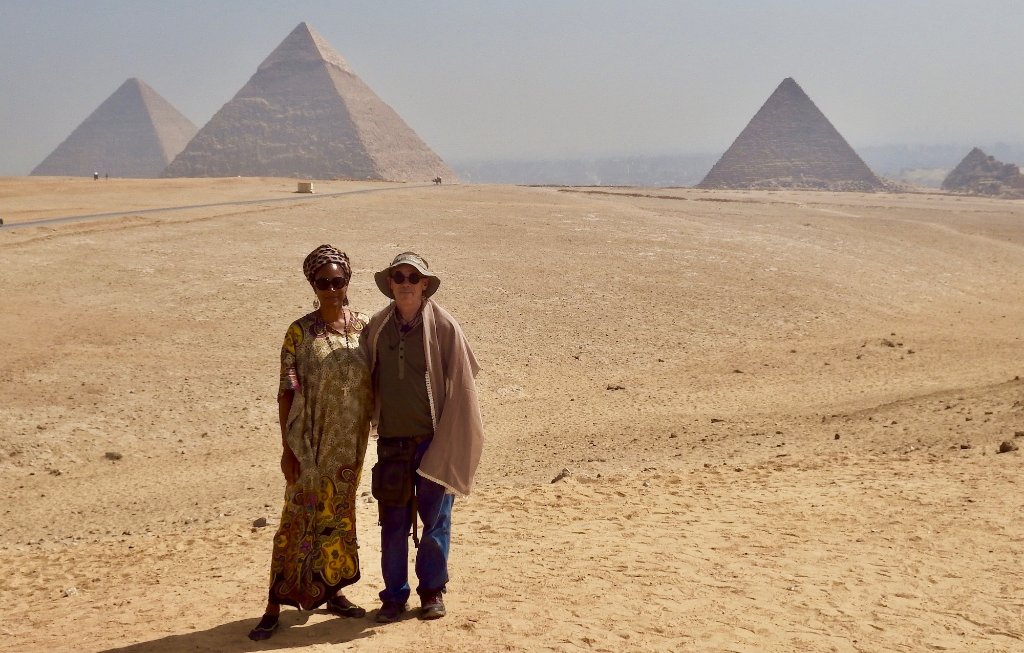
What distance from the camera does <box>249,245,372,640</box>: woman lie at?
3996 millimetres

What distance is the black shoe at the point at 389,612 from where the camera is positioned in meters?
4.25

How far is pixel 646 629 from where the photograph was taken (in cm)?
423

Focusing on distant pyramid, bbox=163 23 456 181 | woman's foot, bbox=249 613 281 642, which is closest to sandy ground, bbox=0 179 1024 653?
woman's foot, bbox=249 613 281 642

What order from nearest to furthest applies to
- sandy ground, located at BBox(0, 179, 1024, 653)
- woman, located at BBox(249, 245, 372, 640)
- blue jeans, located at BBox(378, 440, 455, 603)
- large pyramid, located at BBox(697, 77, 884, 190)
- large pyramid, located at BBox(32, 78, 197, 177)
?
1. woman, located at BBox(249, 245, 372, 640)
2. blue jeans, located at BBox(378, 440, 455, 603)
3. sandy ground, located at BBox(0, 179, 1024, 653)
4. large pyramid, located at BBox(697, 77, 884, 190)
5. large pyramid, located at BBox(32, 78, 197, 177)

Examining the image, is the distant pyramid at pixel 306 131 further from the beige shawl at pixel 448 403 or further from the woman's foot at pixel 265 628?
the woman's foot at pixel 265 628

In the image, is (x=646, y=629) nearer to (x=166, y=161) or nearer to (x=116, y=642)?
(x=116, y=642)

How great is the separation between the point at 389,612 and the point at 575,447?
4765 mm

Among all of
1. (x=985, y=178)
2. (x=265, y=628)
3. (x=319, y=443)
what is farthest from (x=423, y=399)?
(x=985, y=178)

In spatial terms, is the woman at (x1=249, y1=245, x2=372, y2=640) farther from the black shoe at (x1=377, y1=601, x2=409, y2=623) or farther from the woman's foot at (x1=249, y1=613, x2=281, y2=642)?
the black shoe at (x1=377, y1=601, x2=409, y2=623)

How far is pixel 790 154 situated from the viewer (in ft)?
379

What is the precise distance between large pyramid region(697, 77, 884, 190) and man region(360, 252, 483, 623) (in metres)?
101

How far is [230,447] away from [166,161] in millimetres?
140872

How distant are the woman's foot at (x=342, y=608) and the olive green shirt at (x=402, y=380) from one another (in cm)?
81

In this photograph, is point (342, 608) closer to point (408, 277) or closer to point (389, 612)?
point (389, 612)
